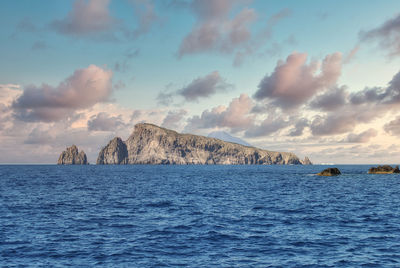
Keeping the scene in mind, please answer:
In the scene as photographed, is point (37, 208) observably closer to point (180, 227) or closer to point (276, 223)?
point (180, 227)

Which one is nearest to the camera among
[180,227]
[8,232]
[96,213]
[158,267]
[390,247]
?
[158,267]

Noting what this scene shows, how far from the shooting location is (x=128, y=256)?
2250cm

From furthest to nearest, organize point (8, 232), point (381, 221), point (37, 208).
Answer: point (37, 208)
point (381, 221)
point (8, 232)

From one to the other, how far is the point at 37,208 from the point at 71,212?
6.86 meters

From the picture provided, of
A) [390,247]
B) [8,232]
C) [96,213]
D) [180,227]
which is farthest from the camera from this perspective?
[96,213]

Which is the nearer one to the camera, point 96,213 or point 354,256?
point 354,256

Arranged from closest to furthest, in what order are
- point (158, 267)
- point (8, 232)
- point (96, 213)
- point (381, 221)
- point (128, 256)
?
point (158, 267), point (128, 256), point (8, 232), point (381, 221), point (96, 213)

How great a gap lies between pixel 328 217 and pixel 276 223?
25.6 ft

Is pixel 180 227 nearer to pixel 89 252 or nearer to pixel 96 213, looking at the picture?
pixel 89 252

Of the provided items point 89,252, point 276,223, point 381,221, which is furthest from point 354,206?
point 89,252

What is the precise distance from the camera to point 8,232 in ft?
97.7

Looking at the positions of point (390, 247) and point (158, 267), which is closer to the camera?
point (158, 267)

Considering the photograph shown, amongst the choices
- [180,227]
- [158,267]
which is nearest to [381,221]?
[180,227]

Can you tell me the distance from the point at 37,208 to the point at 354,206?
45.2 metres
